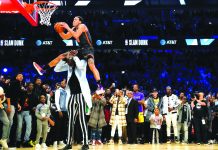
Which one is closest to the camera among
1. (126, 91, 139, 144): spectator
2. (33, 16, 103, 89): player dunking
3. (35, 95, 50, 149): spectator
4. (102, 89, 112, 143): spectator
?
(33, 16, 103, 89): player dunking

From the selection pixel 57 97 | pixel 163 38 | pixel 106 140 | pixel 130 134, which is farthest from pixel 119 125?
pixel 163 38

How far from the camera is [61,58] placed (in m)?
8.49

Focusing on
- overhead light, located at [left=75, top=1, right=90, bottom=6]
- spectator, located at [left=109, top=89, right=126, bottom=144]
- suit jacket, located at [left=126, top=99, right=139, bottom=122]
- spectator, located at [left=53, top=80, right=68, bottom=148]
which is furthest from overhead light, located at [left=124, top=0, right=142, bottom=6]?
spectator, located at [left=53, top=80, right=68, bottom=148]

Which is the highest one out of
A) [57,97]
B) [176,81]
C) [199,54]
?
[199,54]

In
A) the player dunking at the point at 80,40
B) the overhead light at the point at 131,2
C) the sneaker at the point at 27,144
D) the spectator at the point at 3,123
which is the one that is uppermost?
the overhead light at the point at 131,2

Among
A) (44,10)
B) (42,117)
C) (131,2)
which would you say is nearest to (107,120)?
(42,117)

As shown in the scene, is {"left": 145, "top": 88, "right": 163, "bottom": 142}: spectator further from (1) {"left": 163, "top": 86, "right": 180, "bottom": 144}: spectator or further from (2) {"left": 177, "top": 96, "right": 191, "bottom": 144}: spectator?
(2) {"left": 177, "top": 96, "right": 191, "bottom": 144}: spectator

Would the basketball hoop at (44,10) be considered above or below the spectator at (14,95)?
above

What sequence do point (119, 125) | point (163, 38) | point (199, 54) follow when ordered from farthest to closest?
1. point (199, 54)
2. point (163, 38)
3. point (119, 125)

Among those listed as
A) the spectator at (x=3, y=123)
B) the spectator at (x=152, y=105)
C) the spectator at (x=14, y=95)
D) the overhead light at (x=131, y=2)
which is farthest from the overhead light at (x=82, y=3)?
the spectator at (x=3, y=123)

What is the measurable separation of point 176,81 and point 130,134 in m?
15.7

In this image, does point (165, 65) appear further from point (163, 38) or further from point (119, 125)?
point (119, 125)

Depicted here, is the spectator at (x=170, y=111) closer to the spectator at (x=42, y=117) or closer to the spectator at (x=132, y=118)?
the spectator at (x=132, y=118)

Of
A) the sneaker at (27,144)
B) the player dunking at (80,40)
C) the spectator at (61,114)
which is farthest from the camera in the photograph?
the spectator at (61,114)
